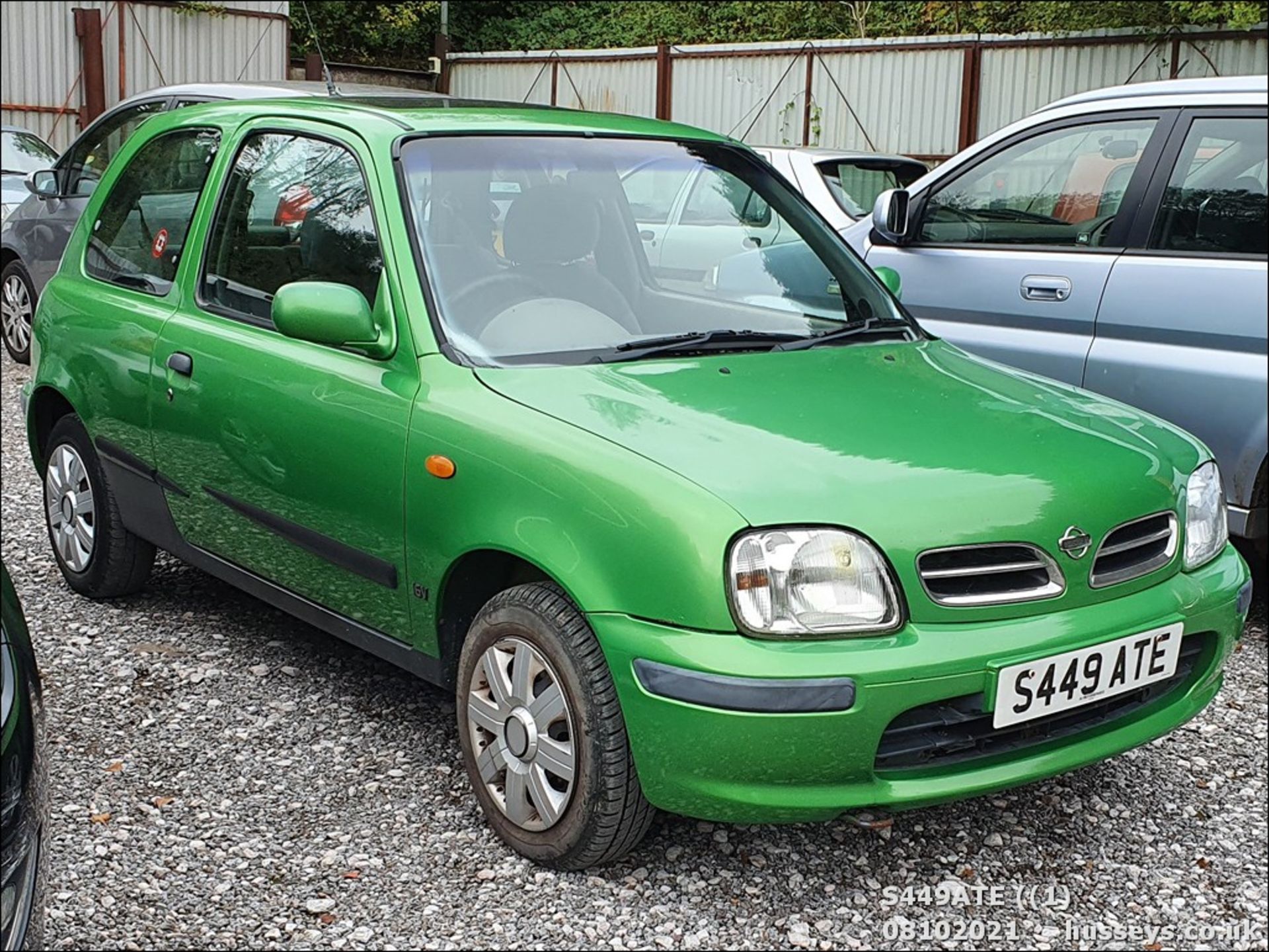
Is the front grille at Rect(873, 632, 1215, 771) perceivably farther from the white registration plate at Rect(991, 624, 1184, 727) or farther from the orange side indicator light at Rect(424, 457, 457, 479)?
the orange side indicator light at Rect(424, 457, 457, 479)

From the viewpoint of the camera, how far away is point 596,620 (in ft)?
9.66

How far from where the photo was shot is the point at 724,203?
13.8 feet

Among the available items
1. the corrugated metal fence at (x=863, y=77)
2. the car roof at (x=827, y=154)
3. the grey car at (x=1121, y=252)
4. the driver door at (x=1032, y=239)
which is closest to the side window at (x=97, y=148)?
the car roof at (x=827, y=154)

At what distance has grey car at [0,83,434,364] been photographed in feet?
28.6

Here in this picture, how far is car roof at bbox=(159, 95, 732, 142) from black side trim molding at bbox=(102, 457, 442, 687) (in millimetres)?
1184

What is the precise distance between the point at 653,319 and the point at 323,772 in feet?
4.69

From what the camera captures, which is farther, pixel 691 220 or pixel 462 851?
pixel 691 220

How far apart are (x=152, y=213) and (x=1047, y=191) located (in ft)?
10.4

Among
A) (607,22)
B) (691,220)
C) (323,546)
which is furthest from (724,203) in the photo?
(607,22)

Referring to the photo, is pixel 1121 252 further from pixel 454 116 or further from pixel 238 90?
pixel 238 90

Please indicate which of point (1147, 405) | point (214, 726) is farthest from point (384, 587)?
point (1147, 405)

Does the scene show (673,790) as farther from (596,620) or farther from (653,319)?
(653,319)

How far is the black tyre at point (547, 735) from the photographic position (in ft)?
9.84

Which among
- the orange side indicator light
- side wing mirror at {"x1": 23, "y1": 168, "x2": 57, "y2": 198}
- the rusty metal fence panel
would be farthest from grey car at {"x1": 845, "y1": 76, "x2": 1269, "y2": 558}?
the rusty metal fence panel
